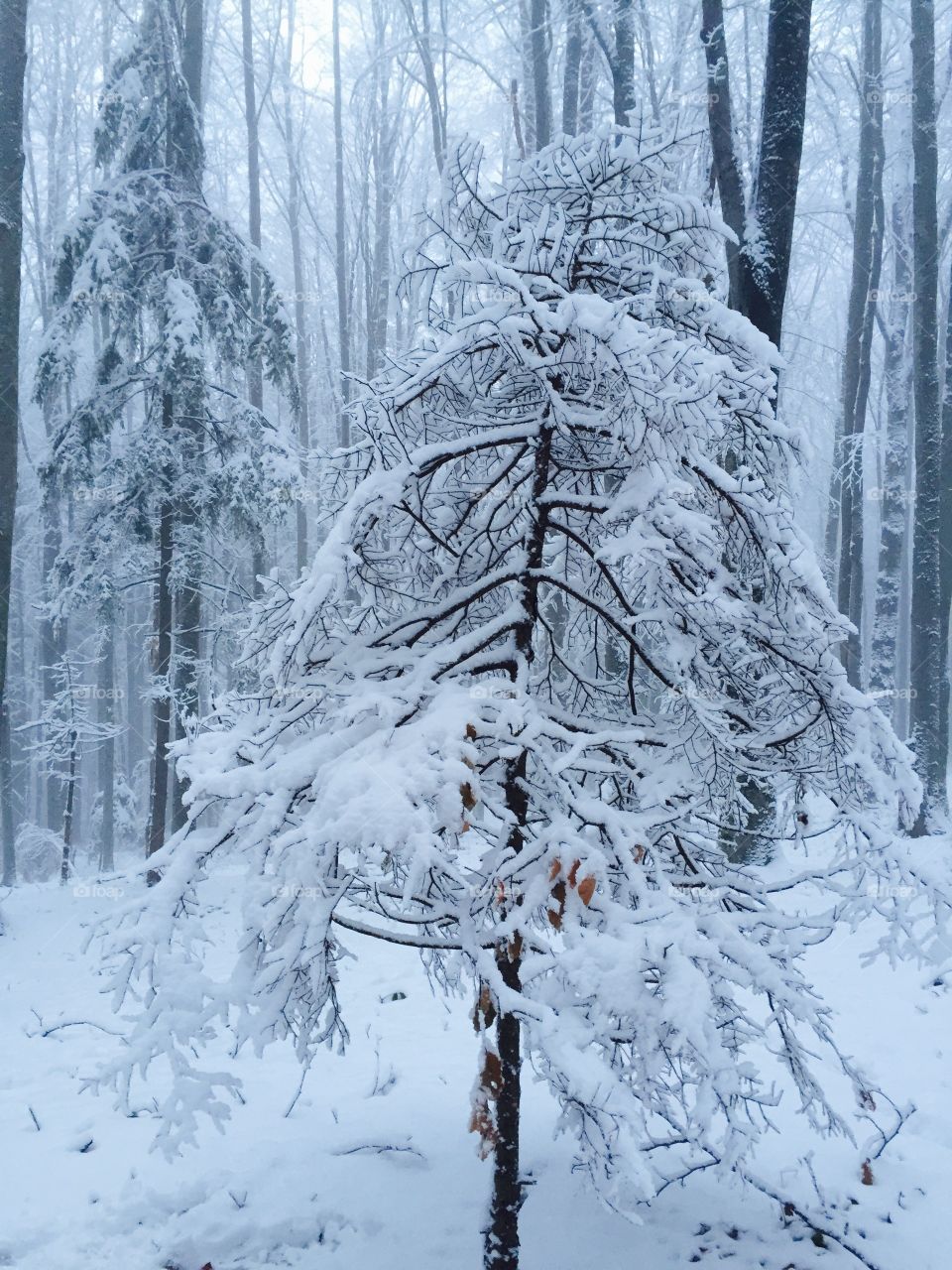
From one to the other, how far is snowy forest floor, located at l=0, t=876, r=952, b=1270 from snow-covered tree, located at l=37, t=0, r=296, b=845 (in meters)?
5.62

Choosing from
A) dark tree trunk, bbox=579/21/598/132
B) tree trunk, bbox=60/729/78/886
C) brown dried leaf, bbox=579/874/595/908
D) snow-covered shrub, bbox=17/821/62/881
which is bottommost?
snow-covered shrub, bbox=17/821/62/881

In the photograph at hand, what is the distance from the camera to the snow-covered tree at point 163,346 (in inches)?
397

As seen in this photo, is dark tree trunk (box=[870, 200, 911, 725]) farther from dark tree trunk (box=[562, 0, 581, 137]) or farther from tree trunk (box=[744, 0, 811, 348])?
dark tree trunk (box=[562, 0, 581, 137])

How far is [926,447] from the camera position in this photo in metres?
11.3

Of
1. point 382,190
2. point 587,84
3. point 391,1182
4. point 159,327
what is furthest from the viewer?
point 382,190

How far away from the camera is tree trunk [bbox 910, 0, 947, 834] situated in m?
10.9

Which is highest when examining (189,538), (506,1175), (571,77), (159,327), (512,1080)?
(571,77)

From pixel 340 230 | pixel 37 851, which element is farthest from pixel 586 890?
pixel 37 851

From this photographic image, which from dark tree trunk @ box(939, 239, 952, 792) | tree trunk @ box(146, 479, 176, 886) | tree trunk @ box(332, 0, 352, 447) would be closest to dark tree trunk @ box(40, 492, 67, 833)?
tree trunk @ box(146, 479, 176, 886)

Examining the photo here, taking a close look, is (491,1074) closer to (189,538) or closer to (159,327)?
(189,538)

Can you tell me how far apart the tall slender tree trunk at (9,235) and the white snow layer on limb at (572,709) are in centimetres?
652

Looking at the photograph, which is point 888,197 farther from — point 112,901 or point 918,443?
point 112,901

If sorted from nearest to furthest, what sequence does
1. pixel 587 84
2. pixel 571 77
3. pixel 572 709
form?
1. pixel 572 709
2. pixel 571 77
3. pixel 587 84

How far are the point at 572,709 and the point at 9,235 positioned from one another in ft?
26.7
